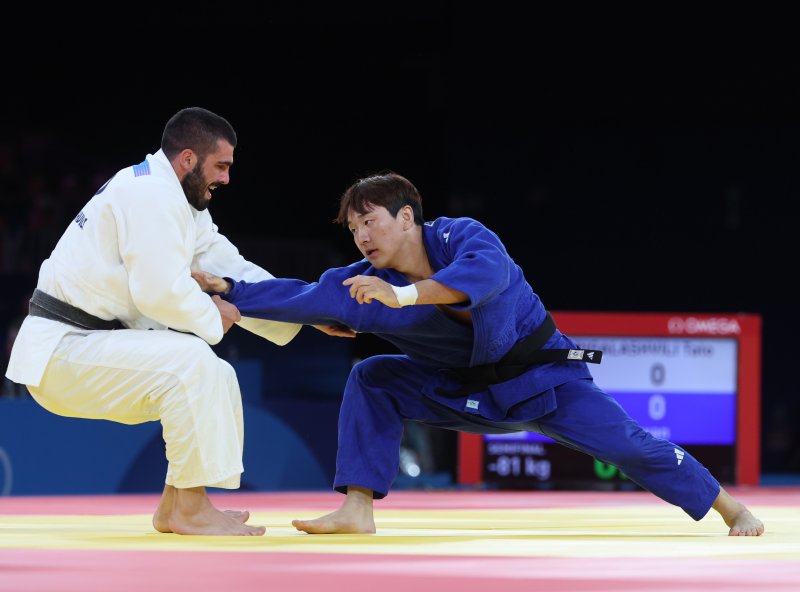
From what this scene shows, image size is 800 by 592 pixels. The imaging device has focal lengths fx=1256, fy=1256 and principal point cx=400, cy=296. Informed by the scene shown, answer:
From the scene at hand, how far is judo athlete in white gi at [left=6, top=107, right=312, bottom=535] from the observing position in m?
3.19

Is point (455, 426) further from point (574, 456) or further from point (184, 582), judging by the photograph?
point (574, 456)

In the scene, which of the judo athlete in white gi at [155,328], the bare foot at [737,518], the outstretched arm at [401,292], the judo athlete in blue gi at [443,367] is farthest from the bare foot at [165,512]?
the bare foot at [737,518]

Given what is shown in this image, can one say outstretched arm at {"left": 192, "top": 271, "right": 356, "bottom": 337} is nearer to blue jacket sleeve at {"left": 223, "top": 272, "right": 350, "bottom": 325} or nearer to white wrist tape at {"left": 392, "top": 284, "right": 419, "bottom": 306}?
blue jacket sleeve at {"left": 223, "top": 272, "right": 350, "bottom": 325}

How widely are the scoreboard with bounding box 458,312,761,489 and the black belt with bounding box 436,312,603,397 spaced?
3.78 meters

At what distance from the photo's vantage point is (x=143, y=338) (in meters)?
3.29

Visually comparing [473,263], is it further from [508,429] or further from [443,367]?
[508,429]

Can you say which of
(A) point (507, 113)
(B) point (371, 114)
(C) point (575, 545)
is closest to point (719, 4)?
(A) point (507, 113)

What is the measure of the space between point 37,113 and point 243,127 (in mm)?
1567

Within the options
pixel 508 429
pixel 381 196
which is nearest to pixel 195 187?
pixel 381 196

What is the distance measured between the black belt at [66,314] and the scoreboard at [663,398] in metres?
4.22

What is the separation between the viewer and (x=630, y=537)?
326 centimetres

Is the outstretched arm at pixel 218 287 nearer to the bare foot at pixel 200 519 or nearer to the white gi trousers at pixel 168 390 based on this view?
the white gi trousers at pixel 168 390

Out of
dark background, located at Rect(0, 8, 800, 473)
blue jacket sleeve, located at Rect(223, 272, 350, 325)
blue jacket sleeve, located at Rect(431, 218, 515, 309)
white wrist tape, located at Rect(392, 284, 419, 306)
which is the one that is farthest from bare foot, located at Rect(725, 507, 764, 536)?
dark background, located at Rect(0, 8, 800, 473)

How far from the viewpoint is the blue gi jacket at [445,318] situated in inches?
134
